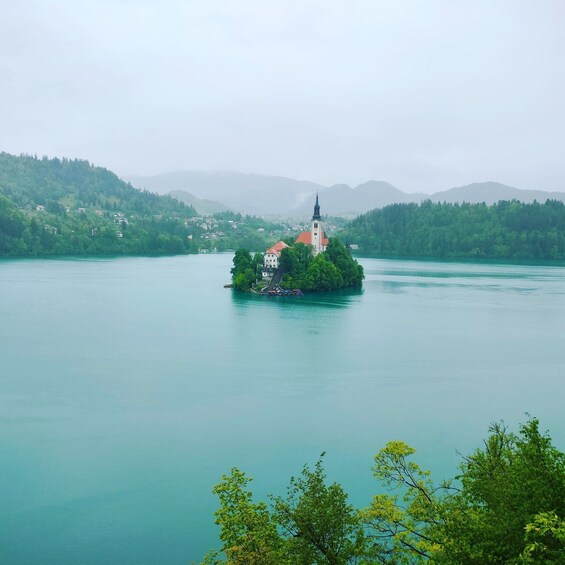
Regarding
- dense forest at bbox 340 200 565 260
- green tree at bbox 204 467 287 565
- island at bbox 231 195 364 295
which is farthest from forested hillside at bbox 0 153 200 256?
green tree at bbox 204 467 287 565

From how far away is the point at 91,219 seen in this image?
101375 millimetres

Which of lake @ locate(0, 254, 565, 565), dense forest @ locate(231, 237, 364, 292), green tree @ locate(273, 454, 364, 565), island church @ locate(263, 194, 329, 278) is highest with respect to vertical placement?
island church @ locate(263, 194, 329, 278)

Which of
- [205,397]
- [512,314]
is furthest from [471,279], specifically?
[205,397]

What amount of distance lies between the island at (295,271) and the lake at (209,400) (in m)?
6.46

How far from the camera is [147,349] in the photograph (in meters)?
22.1

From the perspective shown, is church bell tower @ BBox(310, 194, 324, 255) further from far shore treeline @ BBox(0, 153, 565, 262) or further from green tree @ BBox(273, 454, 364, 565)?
green tree @ BBox(273, 454, 364, 565)

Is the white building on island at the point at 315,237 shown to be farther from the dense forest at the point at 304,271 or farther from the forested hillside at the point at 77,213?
the forested hillside at the point at 77,213

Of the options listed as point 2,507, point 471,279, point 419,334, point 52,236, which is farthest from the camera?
point 52,236

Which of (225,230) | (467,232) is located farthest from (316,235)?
(225,230)

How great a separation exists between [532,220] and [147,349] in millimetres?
84940

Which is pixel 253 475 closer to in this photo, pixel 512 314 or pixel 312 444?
pixel 312 444

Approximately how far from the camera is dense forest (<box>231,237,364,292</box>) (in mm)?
40656

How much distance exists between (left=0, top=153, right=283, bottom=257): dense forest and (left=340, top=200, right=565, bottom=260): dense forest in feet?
74.4

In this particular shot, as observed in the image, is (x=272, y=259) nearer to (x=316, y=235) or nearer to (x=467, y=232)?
(x=316, y=235)
